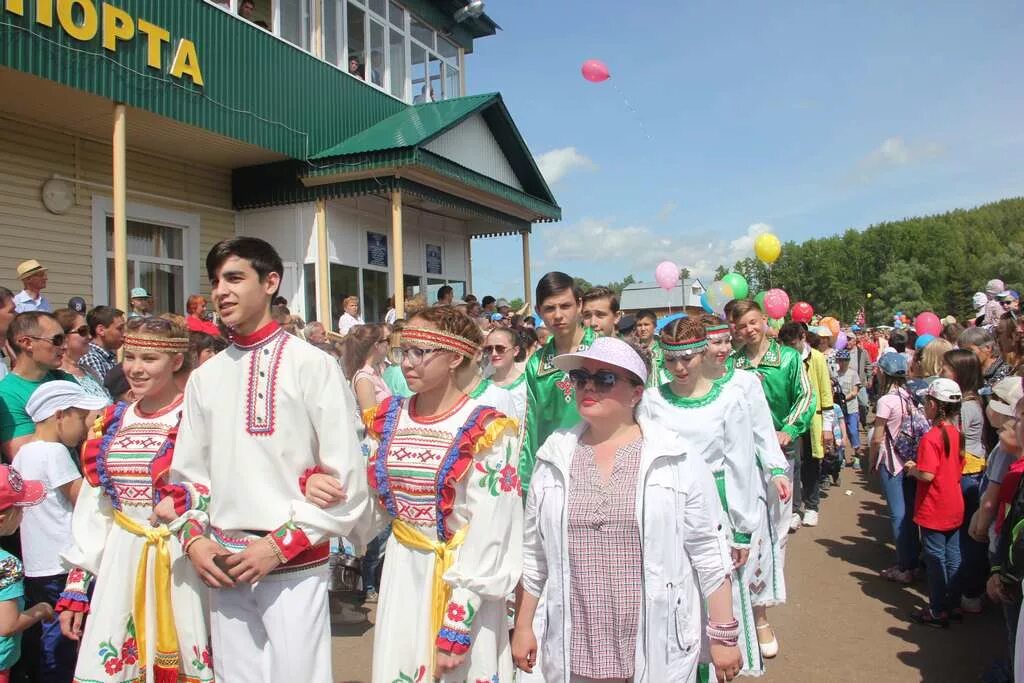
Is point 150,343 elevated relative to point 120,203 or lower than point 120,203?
lower

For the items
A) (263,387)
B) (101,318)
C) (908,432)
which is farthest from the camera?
(101,318)

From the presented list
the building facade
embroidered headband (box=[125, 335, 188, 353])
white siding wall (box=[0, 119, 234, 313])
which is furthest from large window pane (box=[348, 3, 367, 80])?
embroidered headband (box=[125, 335, 188, 353])

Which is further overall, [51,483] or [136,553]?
[51,483]

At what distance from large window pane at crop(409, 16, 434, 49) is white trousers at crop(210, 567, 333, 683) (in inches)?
626

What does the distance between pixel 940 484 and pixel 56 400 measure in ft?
18.8

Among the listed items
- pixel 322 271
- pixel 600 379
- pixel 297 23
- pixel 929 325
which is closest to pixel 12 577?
pixel 600 379

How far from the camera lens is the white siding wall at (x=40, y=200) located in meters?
9.52

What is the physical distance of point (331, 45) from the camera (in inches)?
550

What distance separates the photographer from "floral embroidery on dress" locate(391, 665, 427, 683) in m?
2.58

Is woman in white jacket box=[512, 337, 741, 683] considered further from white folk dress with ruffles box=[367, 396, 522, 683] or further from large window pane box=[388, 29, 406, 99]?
large window pane box=[388, 29, 406, 99]

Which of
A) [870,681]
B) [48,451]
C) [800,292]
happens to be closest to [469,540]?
[48,451]

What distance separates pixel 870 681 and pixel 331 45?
13748 millimetres

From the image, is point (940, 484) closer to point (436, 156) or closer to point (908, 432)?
point (908, 432)

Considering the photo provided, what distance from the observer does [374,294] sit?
14.9 metres
